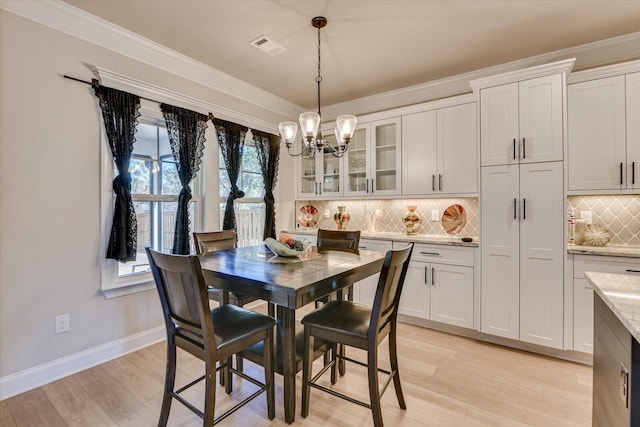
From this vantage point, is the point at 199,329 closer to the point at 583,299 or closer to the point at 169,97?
the point at 169,97

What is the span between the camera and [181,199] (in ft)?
9.92

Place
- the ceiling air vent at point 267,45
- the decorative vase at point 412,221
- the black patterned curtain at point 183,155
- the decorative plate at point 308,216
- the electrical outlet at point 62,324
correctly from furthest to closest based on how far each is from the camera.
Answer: the decorative plate at point 308,216 → the decorative vase at point 412,221 → the black patterned curtain at point 183,155 → the ceiling air vent at point 267,45 → the electrical outlet at point 62,324

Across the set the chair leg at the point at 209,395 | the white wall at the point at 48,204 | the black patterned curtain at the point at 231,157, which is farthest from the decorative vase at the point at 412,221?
the white wall at the point at 48,204

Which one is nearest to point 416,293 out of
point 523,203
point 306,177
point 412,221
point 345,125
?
point 412,221

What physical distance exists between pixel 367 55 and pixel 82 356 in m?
3.65

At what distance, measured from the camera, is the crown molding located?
7.16ft

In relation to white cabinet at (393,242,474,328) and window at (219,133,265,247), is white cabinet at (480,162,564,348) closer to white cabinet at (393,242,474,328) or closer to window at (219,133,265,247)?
white cabinet at (393,242,474,328)

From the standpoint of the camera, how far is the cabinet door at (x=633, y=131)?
2488 millimetres

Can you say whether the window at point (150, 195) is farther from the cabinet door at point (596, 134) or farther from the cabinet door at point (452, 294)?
the cabinet door at point (596, 134)

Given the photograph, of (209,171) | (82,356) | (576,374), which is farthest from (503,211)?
(82,356)

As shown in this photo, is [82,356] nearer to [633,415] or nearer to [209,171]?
[209,171]

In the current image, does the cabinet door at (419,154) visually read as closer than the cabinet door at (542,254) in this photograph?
No

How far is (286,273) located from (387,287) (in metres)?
0.57

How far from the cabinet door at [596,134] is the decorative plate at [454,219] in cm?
101
